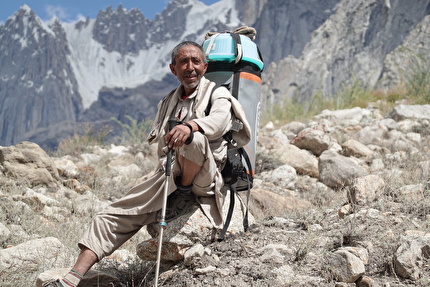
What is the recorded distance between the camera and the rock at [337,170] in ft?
15.3

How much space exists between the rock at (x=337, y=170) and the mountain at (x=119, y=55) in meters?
50.5

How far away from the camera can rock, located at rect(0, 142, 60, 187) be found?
4.73m

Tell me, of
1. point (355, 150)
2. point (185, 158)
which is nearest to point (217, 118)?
A: point (185, 158)

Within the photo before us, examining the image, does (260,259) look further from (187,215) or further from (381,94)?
(381,94)

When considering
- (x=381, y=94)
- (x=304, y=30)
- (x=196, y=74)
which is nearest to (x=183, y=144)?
(x=196, y=74)

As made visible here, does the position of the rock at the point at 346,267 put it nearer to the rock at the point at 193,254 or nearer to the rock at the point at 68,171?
the rock at the point at 193,254

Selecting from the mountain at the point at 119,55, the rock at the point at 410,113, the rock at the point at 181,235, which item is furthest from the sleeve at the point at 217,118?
the mountain at the point at 119,55

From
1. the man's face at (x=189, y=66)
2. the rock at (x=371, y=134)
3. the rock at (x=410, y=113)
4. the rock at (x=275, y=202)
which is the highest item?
the man's face at (x=189, y=66)

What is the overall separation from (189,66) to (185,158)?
58cm

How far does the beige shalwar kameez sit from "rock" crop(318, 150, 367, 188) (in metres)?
2.28

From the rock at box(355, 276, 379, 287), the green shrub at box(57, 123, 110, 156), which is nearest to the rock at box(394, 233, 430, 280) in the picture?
the rock at box(355, 276, 379, 287)

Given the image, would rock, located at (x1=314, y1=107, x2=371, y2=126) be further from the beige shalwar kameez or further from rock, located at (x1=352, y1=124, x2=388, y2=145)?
the beige shalwar kameez

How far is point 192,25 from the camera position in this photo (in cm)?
17275

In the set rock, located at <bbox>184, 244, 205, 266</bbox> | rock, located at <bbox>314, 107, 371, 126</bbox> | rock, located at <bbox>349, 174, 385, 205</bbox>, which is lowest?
rock, located at <bbox>184, 244, 205, 266</bbox>
